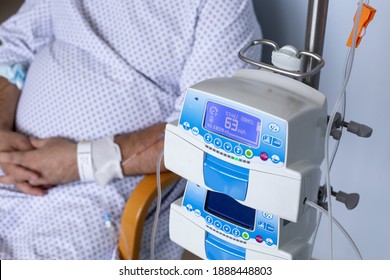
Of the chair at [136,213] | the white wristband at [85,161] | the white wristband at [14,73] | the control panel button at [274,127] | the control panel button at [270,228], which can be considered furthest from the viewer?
the white wristband at [14,73]

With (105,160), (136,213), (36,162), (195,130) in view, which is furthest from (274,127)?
(36,162)

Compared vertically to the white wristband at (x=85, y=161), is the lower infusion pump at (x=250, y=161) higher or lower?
higher

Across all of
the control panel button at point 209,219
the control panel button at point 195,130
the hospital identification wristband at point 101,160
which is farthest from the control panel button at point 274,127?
the hospital identification wristband at point 101,160

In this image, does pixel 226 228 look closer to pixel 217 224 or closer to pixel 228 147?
pixel 217 224

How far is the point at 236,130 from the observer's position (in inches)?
31.7

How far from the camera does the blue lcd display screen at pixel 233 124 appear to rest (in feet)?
2.61

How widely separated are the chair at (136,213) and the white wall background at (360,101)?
54cm

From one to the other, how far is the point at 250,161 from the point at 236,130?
0.05m

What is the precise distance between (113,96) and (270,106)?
766 millimetres

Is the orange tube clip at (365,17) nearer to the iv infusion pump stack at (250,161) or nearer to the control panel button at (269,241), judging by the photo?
the iv infusion pump stack at (250,161)

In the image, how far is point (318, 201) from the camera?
3.17 ft

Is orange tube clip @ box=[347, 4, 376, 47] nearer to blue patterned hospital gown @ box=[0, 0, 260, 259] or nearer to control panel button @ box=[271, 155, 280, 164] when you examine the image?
control panel button @ box=[271, 155, 280, 164]
